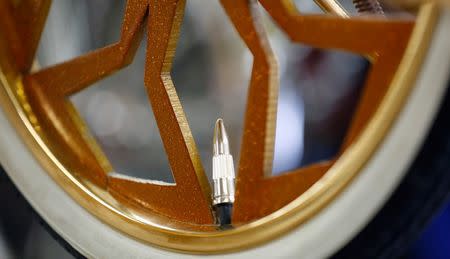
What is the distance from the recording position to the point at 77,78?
1.61ft

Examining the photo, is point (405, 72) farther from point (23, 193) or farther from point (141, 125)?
point (141, 125)

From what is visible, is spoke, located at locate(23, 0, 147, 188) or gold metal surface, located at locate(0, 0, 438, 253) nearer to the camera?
gold metal surface, located at locate(0, 0, 438, 253)

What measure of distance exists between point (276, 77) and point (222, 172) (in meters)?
0.07

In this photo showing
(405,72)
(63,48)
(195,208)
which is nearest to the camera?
(405,72)

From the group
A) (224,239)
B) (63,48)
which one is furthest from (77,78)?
(63,48)

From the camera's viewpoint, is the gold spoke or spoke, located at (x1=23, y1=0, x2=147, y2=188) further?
spoke, located at (x1=23, y1=0, x2=147, y2=188)

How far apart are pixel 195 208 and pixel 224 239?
5 cm

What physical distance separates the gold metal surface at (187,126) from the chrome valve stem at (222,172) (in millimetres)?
11

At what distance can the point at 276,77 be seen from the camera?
0.39 metres

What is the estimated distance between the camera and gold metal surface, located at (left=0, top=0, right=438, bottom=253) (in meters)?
0.34

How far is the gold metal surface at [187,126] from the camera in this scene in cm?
34

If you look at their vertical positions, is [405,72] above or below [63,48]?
below

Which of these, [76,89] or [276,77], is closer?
[276,77]

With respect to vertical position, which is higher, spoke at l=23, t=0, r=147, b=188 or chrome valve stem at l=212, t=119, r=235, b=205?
spoke at l=23, t=0, r=147, b=188
